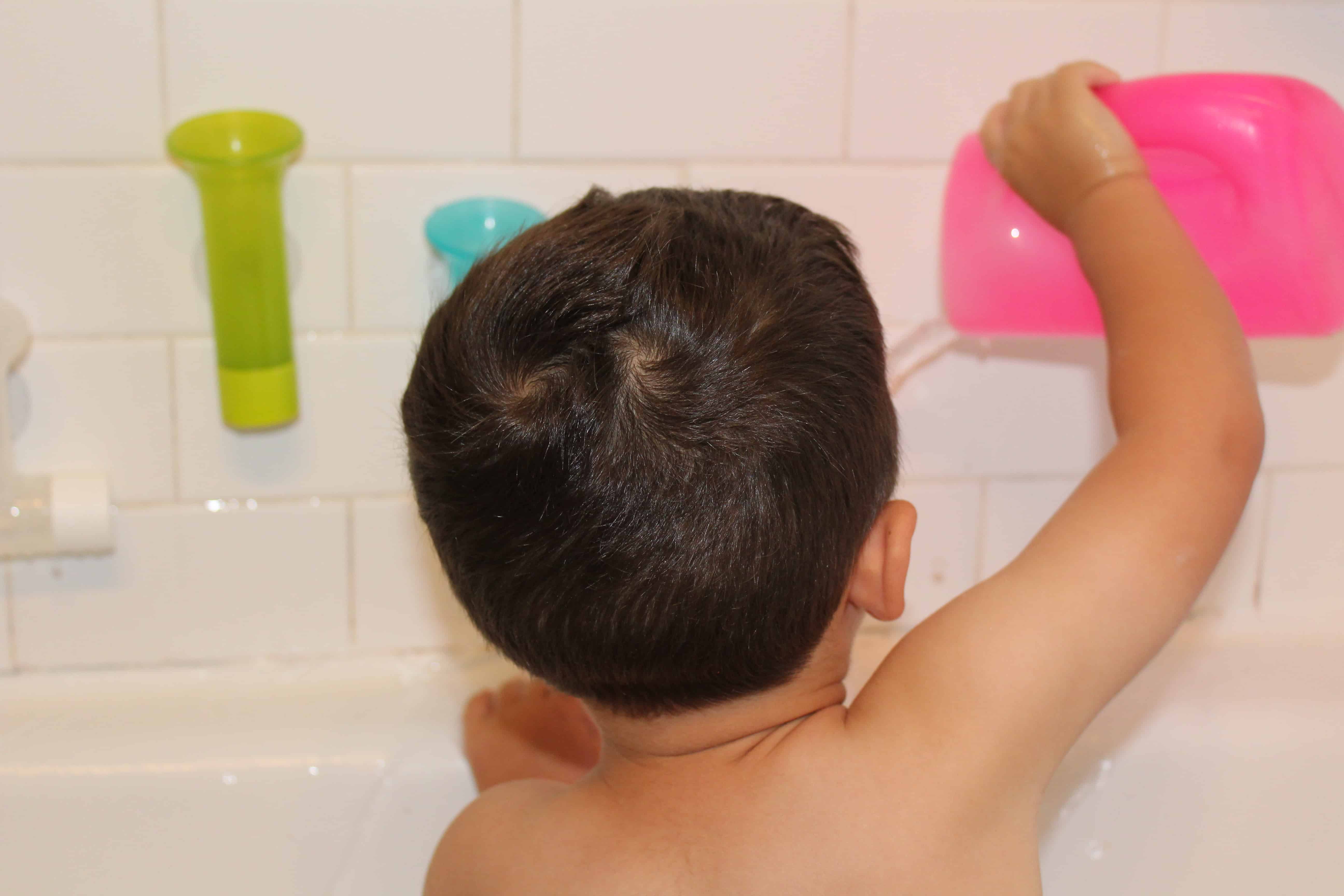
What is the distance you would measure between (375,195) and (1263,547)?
0.81 metres

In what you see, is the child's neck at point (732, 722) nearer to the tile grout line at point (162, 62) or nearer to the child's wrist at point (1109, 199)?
the child's wrist at point (1109, 199)

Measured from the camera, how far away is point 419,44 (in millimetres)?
930

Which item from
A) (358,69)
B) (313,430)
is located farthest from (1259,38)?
(313,430)

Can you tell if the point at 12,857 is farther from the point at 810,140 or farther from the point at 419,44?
the point at 810,140

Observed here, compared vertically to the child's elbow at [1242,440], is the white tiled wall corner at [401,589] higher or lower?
lower

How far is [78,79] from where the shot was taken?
0.90 m

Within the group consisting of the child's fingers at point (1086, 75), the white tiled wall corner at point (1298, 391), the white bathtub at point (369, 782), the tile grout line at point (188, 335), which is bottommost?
the white bathtub at point (369, 782)

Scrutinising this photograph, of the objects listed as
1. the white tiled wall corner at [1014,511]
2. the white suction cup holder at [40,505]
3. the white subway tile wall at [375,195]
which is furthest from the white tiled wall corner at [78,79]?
the white tiled wall corner at [1014,511]

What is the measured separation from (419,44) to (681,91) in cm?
19

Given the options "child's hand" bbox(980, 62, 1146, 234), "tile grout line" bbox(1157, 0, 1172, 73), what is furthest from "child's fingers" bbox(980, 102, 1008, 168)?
"tile grout line" bbox(1157, 0, 1172, 73)

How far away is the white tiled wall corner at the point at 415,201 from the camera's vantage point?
3.15ft

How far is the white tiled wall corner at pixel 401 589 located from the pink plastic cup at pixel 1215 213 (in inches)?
17.7

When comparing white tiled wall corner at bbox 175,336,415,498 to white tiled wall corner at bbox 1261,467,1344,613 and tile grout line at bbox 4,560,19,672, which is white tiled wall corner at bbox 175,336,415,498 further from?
white tiled wall corner at bbox 1261,467,1344,613

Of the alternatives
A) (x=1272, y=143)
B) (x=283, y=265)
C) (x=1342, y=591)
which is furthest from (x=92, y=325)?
(x=1342, y=591)
